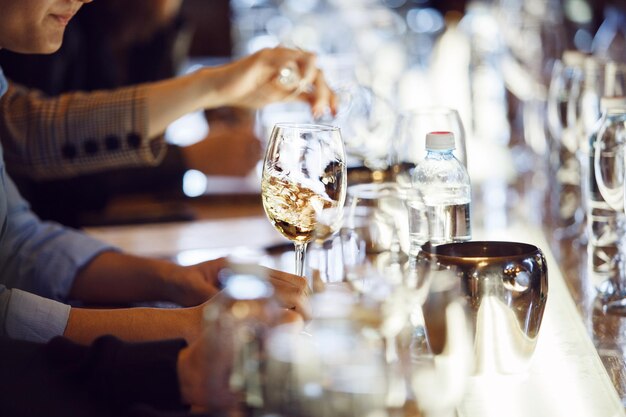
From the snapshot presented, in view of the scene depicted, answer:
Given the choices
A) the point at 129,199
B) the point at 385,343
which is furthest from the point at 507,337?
the point at 129,199

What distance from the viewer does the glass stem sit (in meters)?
1.23

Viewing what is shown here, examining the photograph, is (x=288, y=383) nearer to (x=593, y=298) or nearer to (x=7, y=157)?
(x=593, y=298)

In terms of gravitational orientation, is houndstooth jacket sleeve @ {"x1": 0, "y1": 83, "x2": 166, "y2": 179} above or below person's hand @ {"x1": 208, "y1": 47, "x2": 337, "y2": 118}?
below

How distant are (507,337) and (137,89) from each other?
116cm

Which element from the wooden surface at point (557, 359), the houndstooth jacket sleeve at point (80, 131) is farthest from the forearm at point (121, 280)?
the houndstooth jacket sleeve at point (80, 131)

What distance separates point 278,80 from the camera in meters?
1.86

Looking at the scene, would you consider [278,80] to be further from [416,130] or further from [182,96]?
[416,130]

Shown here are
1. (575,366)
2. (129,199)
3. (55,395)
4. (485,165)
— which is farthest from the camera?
(129,199)

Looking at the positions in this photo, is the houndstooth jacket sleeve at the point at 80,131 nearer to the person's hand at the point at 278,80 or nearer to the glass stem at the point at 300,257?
the person's hand at the point at 278,80

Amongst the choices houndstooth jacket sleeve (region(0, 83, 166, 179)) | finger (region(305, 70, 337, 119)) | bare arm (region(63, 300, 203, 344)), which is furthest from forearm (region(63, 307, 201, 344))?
houndstooth jacket sleeve (region(0, 83, 166, 179))

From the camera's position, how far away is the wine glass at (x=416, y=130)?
153cm

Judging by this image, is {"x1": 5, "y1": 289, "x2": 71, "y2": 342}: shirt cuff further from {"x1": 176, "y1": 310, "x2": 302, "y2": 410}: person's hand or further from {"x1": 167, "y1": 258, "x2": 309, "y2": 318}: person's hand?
{"x1": 176, "y1": 310, "x2": 302, "y2": 410}: person's hand

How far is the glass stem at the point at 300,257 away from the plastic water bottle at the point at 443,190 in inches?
6.2

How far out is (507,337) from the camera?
1025mm
